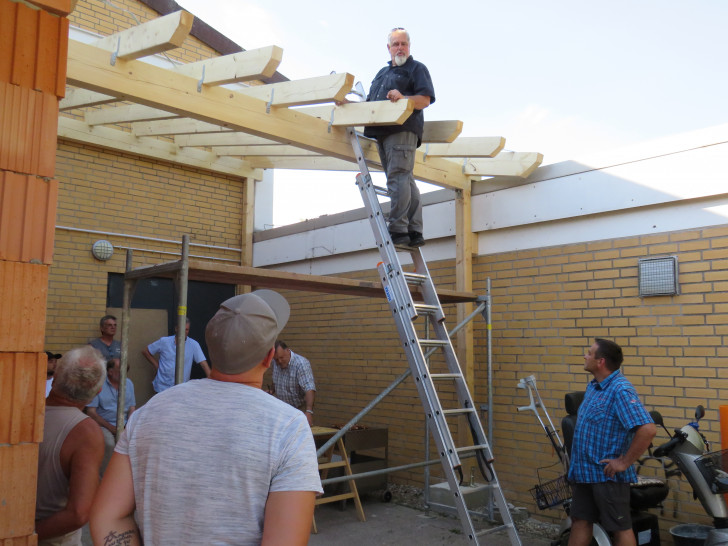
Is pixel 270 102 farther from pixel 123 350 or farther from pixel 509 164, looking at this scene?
pixel 509 164

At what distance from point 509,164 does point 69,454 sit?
492 cm

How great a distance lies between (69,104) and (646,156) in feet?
17.9

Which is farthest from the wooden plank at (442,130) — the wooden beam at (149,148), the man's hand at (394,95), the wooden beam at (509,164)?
the wooden beam at (149,148)

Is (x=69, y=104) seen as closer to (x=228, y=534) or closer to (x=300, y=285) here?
(x=300, y=285)

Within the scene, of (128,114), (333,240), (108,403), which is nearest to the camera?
(128,114)

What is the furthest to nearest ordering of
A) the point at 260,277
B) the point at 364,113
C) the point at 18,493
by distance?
1. the point at 364,113
2. the point at 260,277
3. the point at 18,493

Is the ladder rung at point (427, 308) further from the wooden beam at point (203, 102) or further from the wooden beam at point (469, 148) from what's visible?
the wooden beam at point (469, 148)

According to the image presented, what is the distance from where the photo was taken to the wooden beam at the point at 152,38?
3848mm

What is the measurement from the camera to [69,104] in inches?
241

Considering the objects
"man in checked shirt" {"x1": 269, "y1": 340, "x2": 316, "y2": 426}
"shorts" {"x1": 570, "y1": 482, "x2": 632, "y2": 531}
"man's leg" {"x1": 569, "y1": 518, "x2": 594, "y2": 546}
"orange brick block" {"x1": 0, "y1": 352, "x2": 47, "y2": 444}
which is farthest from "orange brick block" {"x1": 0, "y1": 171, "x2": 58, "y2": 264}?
"man in checked shirt" {"x1": 269, "y1": 340, "x2": 316, "y2": 426}

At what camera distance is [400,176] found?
528cm

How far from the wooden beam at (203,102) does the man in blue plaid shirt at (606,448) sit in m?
2.53

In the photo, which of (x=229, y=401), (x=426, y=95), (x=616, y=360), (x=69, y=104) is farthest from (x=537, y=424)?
(x=69, y=104)

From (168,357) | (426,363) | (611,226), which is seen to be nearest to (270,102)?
(426,363)
